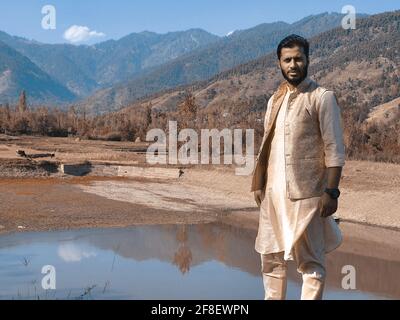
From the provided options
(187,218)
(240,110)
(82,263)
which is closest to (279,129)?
(82,263)

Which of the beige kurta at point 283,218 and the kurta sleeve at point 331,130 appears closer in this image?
the kurta sleeve at point 331,130

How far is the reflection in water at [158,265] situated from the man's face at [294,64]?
3.95 meters

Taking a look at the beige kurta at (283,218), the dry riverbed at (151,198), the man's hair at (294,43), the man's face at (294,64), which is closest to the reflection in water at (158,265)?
the dry riverbed at (151,198)

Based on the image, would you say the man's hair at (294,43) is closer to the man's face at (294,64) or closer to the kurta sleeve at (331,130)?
the man's face at (294,64)

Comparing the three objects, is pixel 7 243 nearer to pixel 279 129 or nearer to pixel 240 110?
pixel 279 129

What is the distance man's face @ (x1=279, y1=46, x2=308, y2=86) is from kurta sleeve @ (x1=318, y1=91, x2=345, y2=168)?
0.24 m

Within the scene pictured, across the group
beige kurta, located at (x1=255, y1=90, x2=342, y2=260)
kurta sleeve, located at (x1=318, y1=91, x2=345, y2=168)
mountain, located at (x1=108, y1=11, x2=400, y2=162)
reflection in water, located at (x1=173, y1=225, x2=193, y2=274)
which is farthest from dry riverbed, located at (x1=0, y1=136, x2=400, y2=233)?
kurta sleeve, located at (x1=318, y1=91, x2=345, y2=168)

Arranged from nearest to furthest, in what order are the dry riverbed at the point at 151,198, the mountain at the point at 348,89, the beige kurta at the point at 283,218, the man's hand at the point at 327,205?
the man's hand at the point at 327,205 → the beige kurta at the point at 283,218 → the dry riverbed at the point at 151,198 → the mountain at the point at 348,89

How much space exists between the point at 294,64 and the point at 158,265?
6.20 meters

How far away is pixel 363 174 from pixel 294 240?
65.9 ft

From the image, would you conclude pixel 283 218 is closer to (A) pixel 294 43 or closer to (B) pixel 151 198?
(A) pixel 294 43

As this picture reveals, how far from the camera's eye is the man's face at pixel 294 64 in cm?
488

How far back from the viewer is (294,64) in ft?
16.1

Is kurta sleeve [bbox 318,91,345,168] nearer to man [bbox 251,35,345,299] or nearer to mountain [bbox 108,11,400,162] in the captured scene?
man [bbox 251,35,345,299]
